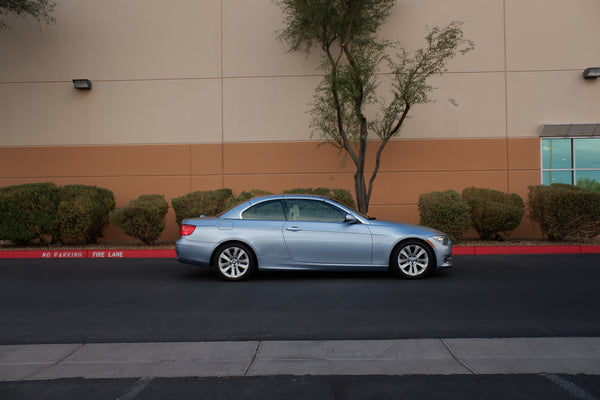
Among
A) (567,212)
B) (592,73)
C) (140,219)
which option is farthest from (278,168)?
(592,73)

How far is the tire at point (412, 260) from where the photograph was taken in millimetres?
8016

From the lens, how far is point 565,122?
46.4 feet

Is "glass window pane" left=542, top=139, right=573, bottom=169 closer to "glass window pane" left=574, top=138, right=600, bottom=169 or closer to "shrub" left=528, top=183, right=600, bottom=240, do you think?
"glass window pane" left=574, top=138, right=600, bottom=169

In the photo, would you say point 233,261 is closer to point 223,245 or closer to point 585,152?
point 223,245

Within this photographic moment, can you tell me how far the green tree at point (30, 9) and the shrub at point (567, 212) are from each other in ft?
50.5

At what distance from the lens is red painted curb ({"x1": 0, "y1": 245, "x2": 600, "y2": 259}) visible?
37.6ft

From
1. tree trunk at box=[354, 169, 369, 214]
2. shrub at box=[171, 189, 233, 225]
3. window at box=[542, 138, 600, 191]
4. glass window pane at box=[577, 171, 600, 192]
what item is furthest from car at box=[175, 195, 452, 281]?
glass window pane at box=[577, 171, 600, 192]

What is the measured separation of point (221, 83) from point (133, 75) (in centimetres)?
284

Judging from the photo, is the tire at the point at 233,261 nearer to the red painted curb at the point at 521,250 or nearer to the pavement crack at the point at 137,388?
the pavement crack at the point at 137,388

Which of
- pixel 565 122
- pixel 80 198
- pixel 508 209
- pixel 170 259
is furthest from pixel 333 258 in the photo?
pixel 565 122

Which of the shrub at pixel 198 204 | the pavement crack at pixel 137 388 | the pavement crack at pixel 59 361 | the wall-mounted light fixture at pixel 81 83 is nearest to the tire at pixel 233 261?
the pavement crack at pixel 59 361

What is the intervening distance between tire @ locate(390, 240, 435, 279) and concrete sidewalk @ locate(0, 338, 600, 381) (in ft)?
10.8

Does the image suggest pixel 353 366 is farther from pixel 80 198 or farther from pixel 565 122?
pixel 565 122

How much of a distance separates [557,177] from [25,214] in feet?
50.1
